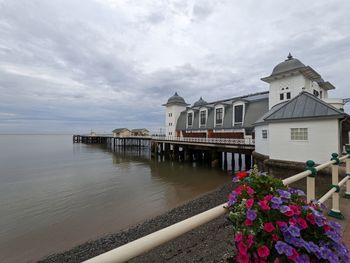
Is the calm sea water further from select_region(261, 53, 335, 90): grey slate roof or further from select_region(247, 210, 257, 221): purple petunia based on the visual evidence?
select_region(261, 53, 335, 90): grey slate roof

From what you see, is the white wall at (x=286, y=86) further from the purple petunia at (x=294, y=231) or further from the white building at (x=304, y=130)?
the purple petunia at (x=294, y=231)

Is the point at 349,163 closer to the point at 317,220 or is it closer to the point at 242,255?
the point at 317,220

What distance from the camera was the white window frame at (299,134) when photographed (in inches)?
396

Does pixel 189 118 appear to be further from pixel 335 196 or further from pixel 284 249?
pixel 284 249

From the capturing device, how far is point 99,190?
537 inches

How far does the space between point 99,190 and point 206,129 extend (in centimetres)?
1684

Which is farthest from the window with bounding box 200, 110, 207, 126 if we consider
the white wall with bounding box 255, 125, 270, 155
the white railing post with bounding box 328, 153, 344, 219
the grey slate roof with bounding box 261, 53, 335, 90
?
the white railing post with bounding box 328, 153, 344, 219

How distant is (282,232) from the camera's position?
1156 mm

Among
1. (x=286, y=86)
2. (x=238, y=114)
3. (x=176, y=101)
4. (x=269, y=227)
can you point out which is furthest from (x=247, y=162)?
(x=269, y=227)

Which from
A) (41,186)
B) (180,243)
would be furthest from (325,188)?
(41,186)

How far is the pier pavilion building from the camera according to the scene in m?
9.59

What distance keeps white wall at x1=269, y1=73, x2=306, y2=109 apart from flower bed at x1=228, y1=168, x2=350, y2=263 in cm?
1793

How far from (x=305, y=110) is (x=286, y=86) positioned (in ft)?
27.3

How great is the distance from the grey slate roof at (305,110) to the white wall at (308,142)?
11.7 inches
